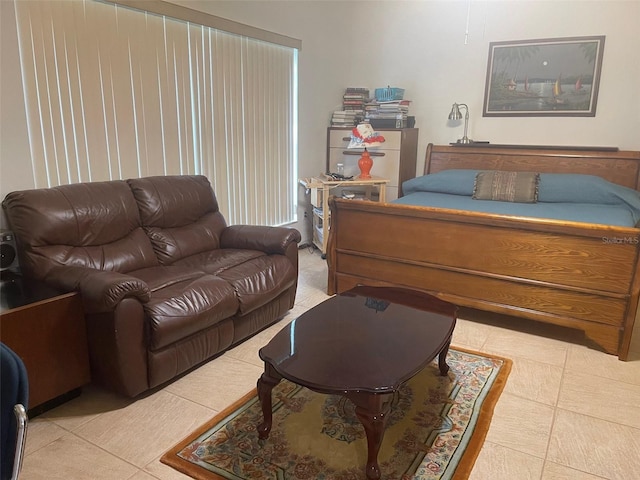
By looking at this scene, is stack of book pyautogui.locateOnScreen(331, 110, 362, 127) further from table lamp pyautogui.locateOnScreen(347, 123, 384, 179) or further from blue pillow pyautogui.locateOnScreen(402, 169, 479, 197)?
blue pillow pyautogui.locateOnScreen(402, 169, 479, 197)

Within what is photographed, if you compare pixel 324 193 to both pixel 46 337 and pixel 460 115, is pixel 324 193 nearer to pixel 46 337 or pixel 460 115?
pixel 460 115

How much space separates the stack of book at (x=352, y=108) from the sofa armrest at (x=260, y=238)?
210 cm

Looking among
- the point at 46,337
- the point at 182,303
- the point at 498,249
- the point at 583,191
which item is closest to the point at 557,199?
the point at 583,191

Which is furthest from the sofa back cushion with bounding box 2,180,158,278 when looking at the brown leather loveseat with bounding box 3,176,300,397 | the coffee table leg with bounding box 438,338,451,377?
the coffee table leg with bounding box 438,338,451,377

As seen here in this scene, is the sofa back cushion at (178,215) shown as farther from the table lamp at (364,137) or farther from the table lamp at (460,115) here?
the table lamp at (460,115)

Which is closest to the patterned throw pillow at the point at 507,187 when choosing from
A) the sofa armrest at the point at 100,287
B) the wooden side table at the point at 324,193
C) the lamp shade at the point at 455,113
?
the lamp shade at the point at 455,113

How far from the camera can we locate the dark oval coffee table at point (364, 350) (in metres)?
1.61

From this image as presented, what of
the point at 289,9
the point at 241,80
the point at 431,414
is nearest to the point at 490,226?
the point at 431,414

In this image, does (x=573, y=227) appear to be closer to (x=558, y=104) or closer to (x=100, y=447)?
(x=558, y=104)

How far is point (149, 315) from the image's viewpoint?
2.13 m

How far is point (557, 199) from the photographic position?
3.68 meters

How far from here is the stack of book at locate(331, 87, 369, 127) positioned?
482cm

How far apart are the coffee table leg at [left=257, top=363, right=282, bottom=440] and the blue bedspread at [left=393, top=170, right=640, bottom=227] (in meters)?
2.08

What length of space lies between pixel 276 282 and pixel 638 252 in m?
2.02
